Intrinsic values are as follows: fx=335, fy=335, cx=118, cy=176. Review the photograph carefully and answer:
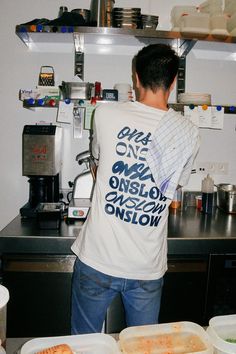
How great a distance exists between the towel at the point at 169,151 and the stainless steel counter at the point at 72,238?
558 millimetres

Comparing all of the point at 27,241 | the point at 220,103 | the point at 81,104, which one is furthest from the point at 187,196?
the point at 27,241

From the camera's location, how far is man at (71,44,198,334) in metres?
1.19

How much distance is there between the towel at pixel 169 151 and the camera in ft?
3.82

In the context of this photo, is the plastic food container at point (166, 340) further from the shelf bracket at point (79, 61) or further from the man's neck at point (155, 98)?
the shelf bracket at point (79, 61)

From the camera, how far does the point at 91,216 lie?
1.27 metres

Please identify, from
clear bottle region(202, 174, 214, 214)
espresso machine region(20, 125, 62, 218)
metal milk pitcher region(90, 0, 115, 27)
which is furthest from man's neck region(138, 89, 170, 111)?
clear bottle region(202, 174, 214, 214)

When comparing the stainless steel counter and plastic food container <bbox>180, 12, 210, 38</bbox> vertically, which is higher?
plastic food container <bbox>180, 12, 210, 38</bbox>

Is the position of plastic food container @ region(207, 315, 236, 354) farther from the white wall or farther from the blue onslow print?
the white wall

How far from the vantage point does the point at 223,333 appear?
77 cm

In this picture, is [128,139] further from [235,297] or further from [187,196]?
[187,196]

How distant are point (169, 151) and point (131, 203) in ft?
0.75

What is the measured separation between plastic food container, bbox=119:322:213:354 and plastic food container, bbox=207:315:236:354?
0.02 meters

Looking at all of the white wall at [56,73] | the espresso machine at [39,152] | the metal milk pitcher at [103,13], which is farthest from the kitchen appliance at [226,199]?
the metal milk pitcher at [103,13]

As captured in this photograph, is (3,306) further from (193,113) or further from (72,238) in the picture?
(193,113)
